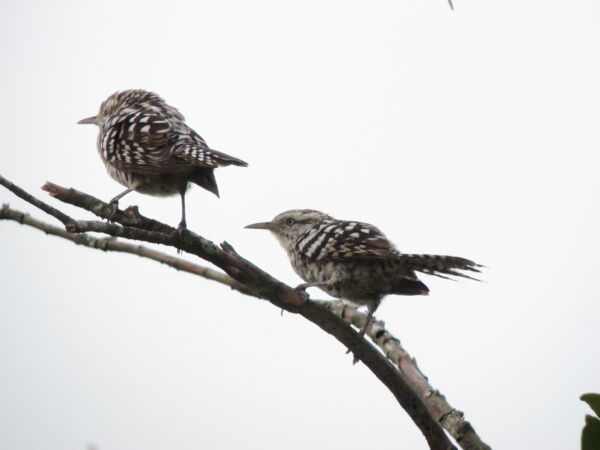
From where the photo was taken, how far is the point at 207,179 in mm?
5750

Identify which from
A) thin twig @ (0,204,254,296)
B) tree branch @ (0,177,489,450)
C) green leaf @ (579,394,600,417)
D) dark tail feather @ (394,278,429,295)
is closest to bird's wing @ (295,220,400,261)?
dark tail feather @ (394,278,429,295)

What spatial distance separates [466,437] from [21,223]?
2.75 m

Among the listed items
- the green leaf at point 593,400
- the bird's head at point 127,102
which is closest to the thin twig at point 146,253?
the bird's head at point 127,102

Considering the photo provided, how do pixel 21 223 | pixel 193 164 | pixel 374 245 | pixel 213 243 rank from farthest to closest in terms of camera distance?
1. pixel 374 245
2. pixel 193 164
3. pixel 21 223
4. pixel 213 243

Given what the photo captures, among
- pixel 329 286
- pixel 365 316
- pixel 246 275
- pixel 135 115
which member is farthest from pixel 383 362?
pixel 135 115

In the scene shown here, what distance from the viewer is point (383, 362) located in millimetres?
3980

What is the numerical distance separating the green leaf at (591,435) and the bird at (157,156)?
3109mm

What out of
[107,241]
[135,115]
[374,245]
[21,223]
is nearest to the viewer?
[21,223]

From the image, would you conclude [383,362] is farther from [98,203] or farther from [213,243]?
[98,203]

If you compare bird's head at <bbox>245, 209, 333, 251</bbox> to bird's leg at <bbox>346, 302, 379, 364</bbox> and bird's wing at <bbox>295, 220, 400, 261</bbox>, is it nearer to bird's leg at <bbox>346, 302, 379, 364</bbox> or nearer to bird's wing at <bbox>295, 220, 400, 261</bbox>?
bird's wing at <bbox>295, 220, 400, 261</bbox>

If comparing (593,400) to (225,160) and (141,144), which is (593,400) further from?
(141,144)

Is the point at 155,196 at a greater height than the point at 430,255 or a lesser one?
greater

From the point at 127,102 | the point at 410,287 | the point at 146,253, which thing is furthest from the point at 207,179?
the point at 127,102

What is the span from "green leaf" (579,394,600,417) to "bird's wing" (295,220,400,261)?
309cm
